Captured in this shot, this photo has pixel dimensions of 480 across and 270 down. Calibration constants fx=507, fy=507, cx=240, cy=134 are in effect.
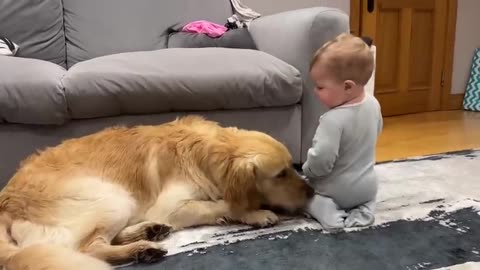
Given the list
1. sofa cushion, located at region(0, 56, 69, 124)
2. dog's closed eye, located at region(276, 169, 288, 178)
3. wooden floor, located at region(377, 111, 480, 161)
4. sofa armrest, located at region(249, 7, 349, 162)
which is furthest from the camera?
wooden floor, located at region(377, 111, 480, 161)

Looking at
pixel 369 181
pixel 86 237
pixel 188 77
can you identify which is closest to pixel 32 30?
pixel 188 77

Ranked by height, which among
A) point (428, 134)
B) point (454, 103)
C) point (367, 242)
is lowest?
point (454, 103)

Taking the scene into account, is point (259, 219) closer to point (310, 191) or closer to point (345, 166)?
point (310, 191)

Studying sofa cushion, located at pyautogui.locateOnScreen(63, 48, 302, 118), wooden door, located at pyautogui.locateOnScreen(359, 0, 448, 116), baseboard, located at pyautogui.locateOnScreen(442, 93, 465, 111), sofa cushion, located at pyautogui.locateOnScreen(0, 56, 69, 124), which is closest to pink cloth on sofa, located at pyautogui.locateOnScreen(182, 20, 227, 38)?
sofa cushion, located at pyautogui.locateOnScreen(63, 48, 302, 118)

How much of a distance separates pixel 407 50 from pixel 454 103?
76 cm

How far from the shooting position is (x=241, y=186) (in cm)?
162

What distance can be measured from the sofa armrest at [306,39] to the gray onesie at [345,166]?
543 mm

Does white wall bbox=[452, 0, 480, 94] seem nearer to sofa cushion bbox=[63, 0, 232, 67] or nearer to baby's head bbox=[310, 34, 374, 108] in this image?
sofa cushion bbox=[63, 0, 232, 67]

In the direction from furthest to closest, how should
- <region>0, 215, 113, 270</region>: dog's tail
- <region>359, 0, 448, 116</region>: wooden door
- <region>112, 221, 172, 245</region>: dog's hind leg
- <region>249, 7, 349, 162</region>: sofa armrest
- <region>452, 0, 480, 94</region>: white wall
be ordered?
<region>452, 0, 480, 94</region>: white wall
<region>359, 0, 448, 116</region>: wooden door
<region>249, 7, 349, 162</region>: sofa armrest
<region>112, 221, 172, 245</region>: dog's hind leg
<region>0, 215, 113, 270</region>: dog's tail

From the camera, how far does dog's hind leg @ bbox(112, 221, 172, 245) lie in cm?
155

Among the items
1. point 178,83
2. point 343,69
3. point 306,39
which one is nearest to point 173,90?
point 178,83

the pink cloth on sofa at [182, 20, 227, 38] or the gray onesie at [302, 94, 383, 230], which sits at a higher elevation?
the pink cloth on sofa at [182, 20, 227, 38]

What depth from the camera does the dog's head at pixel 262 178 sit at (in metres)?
1.62

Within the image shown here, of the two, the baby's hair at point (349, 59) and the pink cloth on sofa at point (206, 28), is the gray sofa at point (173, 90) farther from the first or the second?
the baby's hair at point (349, 59)
